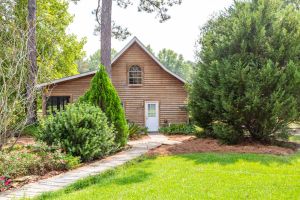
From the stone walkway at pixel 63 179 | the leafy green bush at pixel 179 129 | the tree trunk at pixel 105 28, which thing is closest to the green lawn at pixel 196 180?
the stone walkway at pixel 63 179

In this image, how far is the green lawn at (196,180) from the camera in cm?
520

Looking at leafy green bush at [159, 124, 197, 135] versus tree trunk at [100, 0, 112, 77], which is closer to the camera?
tree trunk at [100, 0, 112, 77]

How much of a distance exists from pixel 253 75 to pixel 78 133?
19.6ft

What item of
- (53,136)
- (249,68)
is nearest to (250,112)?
(249,68)

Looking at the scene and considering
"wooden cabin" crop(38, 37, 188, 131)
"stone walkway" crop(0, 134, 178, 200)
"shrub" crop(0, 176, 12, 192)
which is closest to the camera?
"stone walkway" crop(0, 134, 178, 200)

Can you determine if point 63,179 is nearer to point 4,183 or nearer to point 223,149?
point 4,183

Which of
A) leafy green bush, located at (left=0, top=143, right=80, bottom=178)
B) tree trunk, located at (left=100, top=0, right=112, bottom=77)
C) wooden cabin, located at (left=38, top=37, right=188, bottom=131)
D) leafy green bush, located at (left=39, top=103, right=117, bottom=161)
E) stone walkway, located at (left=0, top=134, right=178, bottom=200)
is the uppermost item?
tree trunk, located at (left=100, top=0, right=112, bottom=77)

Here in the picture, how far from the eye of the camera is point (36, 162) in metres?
7.03

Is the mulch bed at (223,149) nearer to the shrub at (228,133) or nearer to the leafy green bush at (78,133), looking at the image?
the shrub at (228,133)

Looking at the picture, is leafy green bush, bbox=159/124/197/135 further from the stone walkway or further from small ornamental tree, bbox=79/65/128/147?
the stone walkway

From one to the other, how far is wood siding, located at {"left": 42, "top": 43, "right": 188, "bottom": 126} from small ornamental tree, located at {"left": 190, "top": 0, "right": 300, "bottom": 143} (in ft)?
24.8

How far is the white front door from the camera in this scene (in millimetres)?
19547

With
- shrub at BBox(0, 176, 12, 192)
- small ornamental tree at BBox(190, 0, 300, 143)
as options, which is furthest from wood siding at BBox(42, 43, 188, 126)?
shrub at BBox(0, 176, 12, 192)

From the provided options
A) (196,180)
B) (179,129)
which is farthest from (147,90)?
(196,180)
